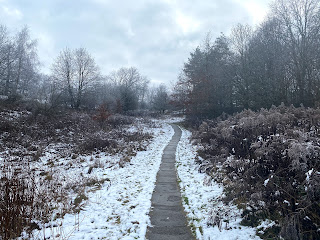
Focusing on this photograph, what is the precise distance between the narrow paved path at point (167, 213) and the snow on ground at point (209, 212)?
0.64 feet

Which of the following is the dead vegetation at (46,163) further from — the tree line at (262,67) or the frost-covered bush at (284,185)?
the tree line at (262,67)

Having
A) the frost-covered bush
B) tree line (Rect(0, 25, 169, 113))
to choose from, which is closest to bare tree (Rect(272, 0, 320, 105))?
the frost-covered bush

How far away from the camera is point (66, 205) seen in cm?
535

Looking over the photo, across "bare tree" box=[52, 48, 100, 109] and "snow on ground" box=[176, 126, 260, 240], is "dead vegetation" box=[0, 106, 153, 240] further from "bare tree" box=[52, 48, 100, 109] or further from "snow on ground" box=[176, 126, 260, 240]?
"bare tree" box=[52, 48, 100, 109]

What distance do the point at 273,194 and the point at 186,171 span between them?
4785 mm

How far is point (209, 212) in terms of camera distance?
486 centimetres

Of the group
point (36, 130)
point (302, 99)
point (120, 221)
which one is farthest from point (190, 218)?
point (302, 99)

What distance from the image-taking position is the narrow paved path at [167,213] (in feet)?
13.6

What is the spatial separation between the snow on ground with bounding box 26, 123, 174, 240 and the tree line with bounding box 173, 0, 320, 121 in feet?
42.9

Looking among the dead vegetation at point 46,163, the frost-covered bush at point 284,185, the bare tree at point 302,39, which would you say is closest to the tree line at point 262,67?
the bare tree at point 302,39

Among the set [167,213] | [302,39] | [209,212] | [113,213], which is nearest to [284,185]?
[209,212]

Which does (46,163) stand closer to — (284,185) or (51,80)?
(284,185)

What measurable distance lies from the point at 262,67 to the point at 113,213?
2440cm

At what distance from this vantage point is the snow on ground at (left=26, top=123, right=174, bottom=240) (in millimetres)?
4137
